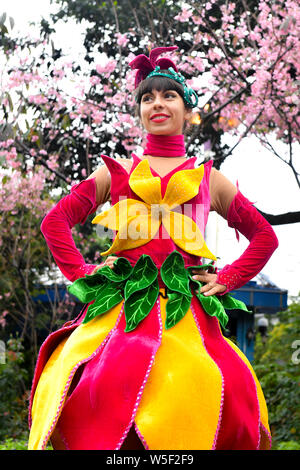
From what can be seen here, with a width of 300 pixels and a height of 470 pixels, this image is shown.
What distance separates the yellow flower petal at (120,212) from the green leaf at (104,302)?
0.85 ft

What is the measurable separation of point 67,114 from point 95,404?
581cm

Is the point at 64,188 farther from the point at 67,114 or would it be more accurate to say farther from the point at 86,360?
the point at 86,360

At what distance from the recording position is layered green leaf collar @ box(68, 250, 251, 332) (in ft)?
7.43

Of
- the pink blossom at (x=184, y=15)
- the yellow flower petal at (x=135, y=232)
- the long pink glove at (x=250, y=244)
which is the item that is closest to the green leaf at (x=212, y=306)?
the long pink glove at (x=250, y=244)

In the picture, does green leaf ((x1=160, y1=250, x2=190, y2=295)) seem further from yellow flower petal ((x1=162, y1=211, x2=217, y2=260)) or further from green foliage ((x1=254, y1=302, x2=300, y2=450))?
green foliage ((x1=254, y1=302, x2=300, y2=450))

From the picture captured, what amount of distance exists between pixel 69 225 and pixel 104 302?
42 centimetres

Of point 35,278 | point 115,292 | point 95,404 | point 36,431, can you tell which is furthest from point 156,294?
point 35,278

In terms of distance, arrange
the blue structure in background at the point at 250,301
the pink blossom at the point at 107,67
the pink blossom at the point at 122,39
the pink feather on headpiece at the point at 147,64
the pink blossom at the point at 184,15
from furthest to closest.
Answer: the blue structure in background at the point at 250,301 < the pink blossom at the point at 107,67 < the pink blossom at the point at 122,39 < the pink blossom at the point at 184,15 < the pink feather on headpiece at the point at 147,64

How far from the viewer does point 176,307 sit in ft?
7.43

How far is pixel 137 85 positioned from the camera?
2.87 metres

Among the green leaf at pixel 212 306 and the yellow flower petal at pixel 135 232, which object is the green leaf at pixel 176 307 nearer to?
the green leaf at pixel 212 306

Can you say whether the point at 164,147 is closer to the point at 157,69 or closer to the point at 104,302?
the point at 157,69

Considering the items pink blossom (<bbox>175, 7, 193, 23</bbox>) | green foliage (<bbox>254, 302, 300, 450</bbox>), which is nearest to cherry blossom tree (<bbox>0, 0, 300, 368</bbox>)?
pink blossom (<bbox>175, 7, 193, 23</bbox>)

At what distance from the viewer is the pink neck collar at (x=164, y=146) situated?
107 inches
